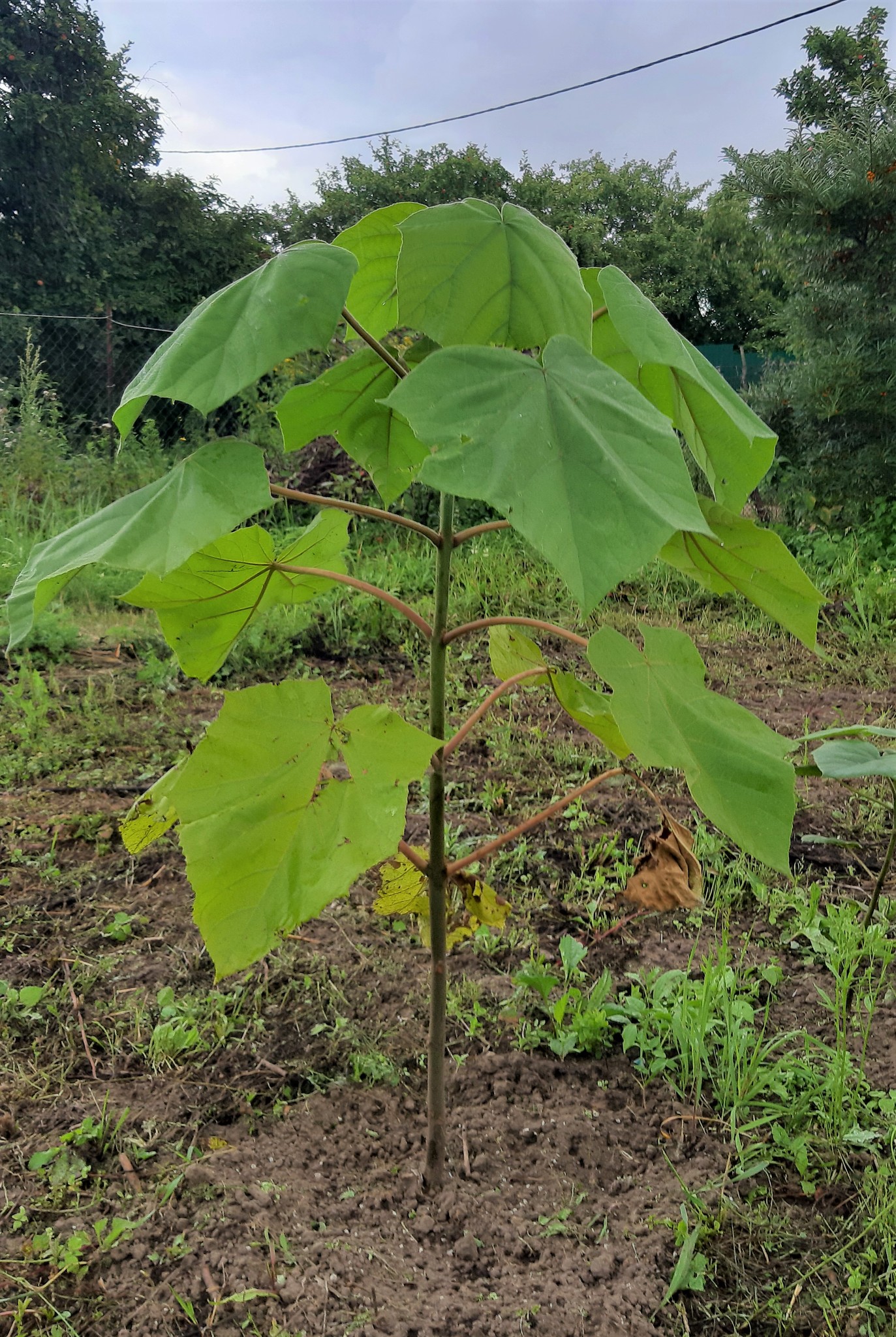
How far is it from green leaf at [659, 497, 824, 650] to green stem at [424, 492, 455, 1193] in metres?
0.24

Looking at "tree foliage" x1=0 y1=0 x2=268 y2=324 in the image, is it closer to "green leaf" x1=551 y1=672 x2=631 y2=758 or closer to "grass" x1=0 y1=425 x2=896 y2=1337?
"grass" x1=0 y1=425 x2=896 y2=1337

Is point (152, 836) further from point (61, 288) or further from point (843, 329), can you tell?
point (61, 288)

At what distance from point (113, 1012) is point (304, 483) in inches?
178

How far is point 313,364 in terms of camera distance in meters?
7.01

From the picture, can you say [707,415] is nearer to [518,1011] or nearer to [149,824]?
[149,824]

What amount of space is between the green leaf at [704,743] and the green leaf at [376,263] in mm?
462

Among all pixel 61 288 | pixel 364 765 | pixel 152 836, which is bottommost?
pixel 152 836

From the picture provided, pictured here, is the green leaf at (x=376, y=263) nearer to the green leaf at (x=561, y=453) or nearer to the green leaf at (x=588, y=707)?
the green leaf at (x=561, y=453)

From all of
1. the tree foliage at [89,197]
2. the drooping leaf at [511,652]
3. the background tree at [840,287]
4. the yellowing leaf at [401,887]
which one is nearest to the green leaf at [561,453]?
the drooping leaf at [511,652]

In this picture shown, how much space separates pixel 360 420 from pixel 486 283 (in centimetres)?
30

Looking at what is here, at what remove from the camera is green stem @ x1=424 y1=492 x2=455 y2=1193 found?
897 mm

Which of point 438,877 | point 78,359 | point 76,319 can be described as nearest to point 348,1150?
point 438,877

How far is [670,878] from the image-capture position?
40.9 inches

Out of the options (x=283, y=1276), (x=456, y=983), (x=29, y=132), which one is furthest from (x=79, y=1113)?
(x=29, y=132)
